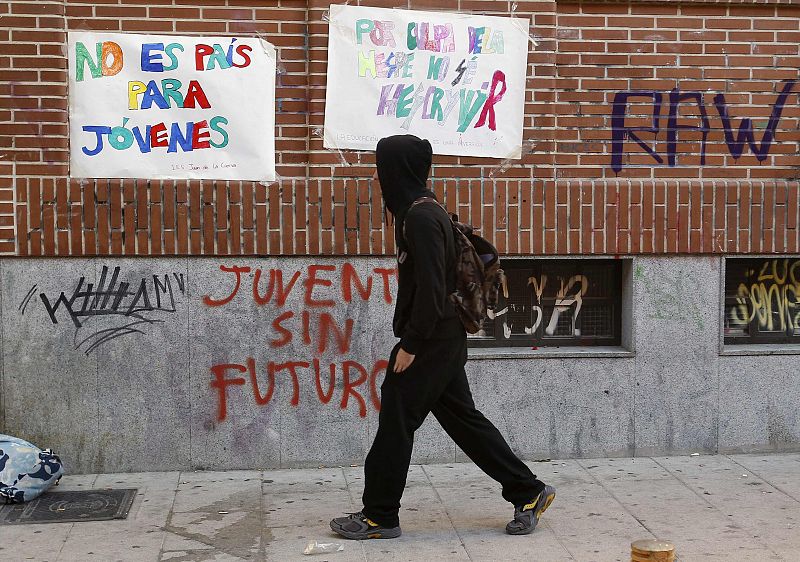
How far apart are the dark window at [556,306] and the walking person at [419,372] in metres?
1.49

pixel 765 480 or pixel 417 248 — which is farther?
pixel 765 480

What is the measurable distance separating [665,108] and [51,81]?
358 centimetres

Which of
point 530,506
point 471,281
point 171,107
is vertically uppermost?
point 171,107

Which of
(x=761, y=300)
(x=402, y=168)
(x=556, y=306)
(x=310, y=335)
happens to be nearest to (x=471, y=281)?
(x=402, y=168)

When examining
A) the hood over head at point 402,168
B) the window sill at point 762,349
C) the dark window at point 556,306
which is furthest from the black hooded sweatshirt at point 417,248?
the window sill at point 762,349

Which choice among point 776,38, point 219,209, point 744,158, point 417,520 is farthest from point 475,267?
point 776,38

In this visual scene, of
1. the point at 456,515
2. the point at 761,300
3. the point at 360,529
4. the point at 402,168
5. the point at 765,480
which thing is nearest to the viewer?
the point at 402,168

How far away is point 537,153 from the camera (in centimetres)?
639

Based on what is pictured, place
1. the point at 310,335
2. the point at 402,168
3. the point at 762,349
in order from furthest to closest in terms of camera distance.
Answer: the point at 762,349 → the point at 310,335 → the point at 402,168

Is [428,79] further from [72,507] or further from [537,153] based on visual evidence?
[72,507]

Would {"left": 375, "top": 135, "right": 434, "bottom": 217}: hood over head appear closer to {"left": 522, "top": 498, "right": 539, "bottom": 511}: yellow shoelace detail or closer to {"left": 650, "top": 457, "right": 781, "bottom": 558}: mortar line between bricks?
→ {"left": 522, "top": 498, "right": 539, "bottom": 511}: yellow shoelace detail

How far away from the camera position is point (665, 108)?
6.46 metres

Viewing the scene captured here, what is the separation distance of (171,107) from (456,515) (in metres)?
2.77

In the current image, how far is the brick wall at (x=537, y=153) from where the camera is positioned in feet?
19.6
